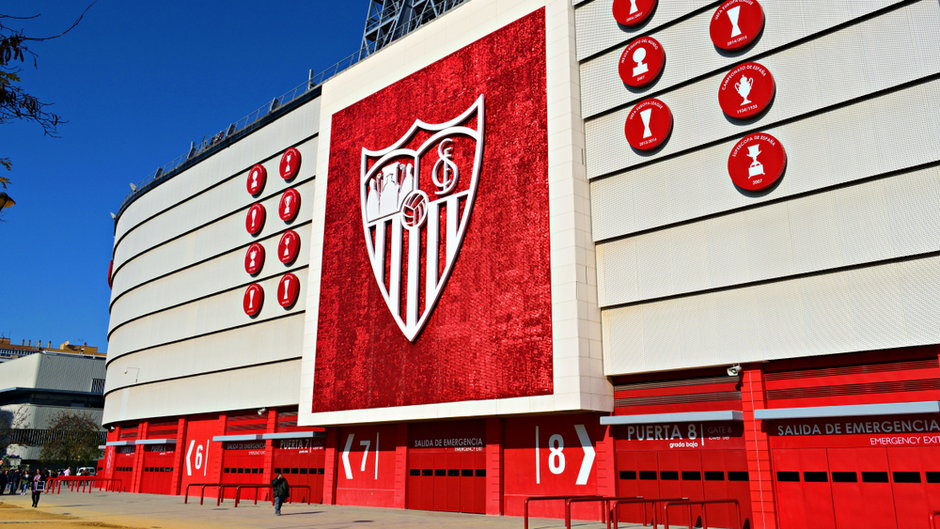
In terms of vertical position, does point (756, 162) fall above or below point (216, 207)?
below

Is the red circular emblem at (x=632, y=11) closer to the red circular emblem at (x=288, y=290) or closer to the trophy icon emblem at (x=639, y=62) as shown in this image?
the trophy icon emblem at (x=639, y=62)

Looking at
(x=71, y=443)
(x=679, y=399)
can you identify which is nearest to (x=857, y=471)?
(x=679, y=399)

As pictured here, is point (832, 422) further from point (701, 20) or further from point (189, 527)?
point (189, 527)

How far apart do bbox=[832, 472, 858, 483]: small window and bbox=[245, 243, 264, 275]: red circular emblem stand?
1287 inches

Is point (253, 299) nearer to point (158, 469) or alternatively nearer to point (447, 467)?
point (158, 469)

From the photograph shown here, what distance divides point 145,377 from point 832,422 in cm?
4640

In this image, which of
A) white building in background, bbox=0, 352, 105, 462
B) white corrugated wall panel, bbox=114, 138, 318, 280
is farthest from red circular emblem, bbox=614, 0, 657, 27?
white building in background, bbox=0, 352, 105, 462

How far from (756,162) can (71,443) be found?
82.2 m

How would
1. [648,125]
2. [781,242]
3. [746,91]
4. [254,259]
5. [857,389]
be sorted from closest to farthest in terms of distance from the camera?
1. [857,389]
2. [781,242]
3. [746,91]
4. [648,125]
5. [254,259]

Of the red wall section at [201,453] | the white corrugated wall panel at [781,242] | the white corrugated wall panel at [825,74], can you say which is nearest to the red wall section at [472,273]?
the white corrugated wall panel at [781,242]

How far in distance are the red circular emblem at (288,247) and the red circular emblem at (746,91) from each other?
81.5 feet

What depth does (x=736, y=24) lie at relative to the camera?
26.1 meters

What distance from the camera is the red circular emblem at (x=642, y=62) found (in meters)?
28.1

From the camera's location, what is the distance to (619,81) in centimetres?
2933
